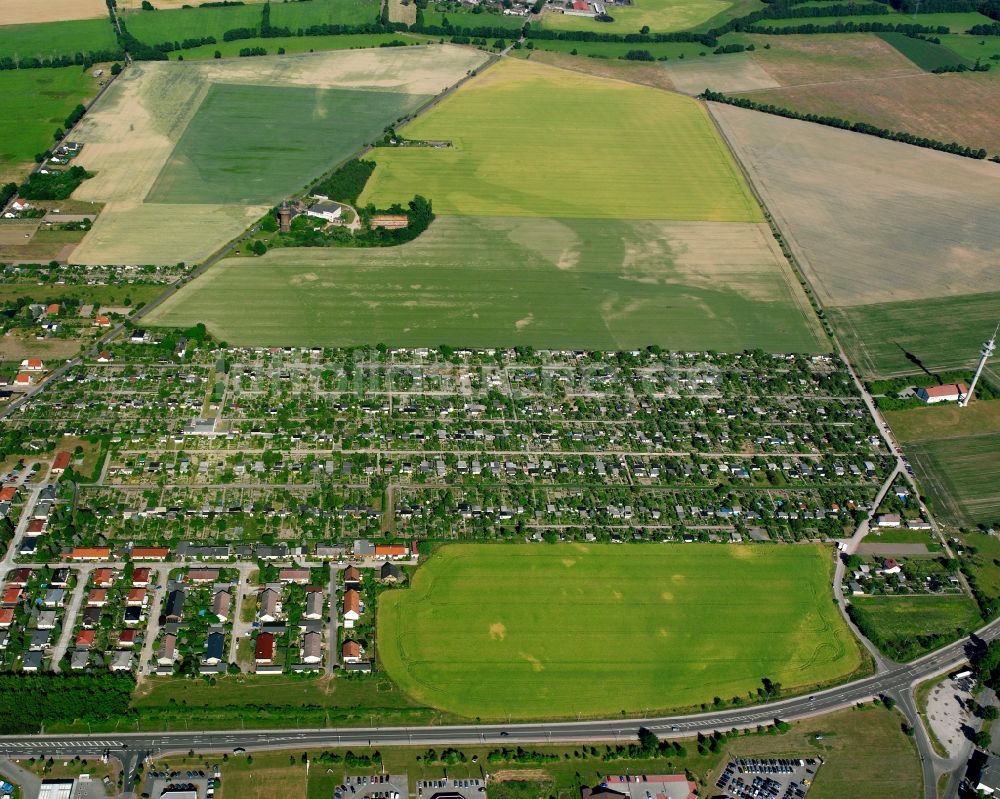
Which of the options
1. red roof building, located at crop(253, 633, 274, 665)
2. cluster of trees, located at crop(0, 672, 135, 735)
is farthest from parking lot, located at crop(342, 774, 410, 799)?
cluster of trees, located at crop(0, 672, 135, 735)

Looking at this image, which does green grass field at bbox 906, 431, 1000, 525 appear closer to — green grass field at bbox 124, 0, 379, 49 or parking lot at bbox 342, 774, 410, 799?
parking lot at bbox 342, 774, 410, 799

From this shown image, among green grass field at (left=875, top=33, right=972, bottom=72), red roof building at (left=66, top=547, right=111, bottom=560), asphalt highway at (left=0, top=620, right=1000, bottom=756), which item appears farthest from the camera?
green grass field at (left=875, top=33, right=972, bottom=72)

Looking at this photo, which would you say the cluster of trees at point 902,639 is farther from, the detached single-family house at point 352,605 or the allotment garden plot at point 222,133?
the allotment garden plot at point 222,133

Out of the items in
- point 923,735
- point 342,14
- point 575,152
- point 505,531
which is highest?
point 342,14

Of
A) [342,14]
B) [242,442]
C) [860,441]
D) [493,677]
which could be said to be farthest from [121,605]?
Result: [342,14]

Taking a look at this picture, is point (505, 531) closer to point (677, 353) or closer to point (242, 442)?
point (242, 442)

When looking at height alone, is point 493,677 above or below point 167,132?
below

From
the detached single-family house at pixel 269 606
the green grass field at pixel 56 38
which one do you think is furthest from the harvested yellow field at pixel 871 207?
the green grass field at pixel 56 38
